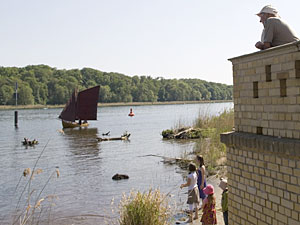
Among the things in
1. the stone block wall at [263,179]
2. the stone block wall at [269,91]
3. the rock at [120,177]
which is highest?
the stone block wall at [269,91]

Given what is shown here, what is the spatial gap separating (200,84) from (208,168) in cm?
15239

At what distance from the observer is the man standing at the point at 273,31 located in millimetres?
5473

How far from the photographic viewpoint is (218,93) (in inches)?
6481

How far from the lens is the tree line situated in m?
116

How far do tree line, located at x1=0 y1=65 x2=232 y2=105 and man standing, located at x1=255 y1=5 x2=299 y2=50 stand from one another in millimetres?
104890

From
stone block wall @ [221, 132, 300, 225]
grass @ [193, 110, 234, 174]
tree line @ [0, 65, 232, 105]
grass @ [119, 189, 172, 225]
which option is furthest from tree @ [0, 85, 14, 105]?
stone block wall @ [221, 132, 300, 225]

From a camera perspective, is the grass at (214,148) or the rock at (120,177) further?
the rock at (120,177)

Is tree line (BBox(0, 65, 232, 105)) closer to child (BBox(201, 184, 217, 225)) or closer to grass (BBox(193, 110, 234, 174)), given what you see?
grass (BBox(193, 110, 234, 174))

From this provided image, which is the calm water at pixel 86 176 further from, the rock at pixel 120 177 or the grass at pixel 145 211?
the grass at pixel 145 211

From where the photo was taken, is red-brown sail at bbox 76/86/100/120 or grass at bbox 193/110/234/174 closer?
grass at bbox 193/110/234/174

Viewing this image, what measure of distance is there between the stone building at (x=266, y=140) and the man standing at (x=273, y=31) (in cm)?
29

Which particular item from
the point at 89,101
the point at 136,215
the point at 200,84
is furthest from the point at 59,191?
the point at 200,84

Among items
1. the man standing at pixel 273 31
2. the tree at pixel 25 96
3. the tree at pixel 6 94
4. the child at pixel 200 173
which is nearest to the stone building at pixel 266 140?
the man standing at pixel 273 31

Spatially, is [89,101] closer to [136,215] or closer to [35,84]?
[136,215]
